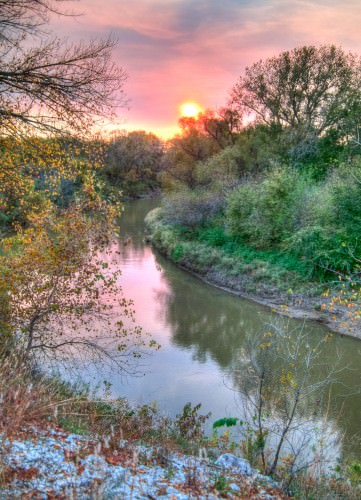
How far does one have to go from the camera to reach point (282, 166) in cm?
3044

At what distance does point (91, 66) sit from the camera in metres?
8.79

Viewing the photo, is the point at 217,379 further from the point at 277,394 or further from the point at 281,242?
the point at 281,242

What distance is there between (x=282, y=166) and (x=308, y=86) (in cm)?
735

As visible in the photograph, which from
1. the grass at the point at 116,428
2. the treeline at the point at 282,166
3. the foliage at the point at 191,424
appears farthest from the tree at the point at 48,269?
the treeline at the point at 282,166

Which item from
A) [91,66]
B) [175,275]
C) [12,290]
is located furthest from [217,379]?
[175,275]

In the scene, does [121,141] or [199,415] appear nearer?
[199,415]

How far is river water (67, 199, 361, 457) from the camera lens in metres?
10.9

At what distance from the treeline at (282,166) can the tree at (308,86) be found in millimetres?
76

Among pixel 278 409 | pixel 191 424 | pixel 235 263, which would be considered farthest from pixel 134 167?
pixel 191 424

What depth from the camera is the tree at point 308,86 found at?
31203mm

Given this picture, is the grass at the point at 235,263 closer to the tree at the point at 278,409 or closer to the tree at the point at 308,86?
the tree at the point at 278,409

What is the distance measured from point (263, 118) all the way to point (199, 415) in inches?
1194

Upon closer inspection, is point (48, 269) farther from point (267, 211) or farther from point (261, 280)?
point (267, 211)

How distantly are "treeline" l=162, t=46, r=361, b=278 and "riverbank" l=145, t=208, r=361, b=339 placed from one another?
994 mm
